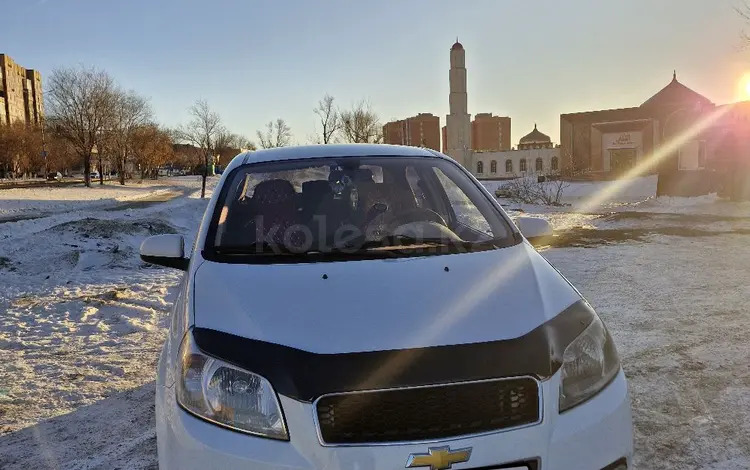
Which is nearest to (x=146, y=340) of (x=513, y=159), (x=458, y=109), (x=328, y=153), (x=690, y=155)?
(x=328, y=153)

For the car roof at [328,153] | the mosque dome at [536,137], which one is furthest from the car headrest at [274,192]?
the mosque dome at [536,137]

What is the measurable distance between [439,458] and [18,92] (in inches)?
4938

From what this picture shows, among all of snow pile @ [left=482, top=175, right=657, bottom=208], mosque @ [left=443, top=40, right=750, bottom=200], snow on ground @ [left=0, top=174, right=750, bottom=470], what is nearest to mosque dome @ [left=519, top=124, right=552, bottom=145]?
mosque @ [left=443, top=40, right=750, bottom=200]

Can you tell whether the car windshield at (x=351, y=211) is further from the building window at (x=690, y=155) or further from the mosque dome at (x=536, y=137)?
the mosque dome at (x=536, y=137)

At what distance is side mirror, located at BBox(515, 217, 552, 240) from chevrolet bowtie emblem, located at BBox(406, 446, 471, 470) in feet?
5.90

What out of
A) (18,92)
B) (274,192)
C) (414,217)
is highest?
(18,92)

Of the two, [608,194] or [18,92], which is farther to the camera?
[18,92]

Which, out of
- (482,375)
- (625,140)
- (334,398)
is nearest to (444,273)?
(482,375)

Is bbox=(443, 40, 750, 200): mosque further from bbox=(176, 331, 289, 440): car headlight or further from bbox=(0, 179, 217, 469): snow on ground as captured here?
bbox=(176, 331, 289, 440): car headlight

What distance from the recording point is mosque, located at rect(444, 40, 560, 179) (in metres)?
57.1

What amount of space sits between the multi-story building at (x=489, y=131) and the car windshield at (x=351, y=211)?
376 ft

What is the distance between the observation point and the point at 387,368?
171 centimetres

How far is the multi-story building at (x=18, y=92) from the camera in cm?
9506

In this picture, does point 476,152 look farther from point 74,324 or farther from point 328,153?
point 328,153
